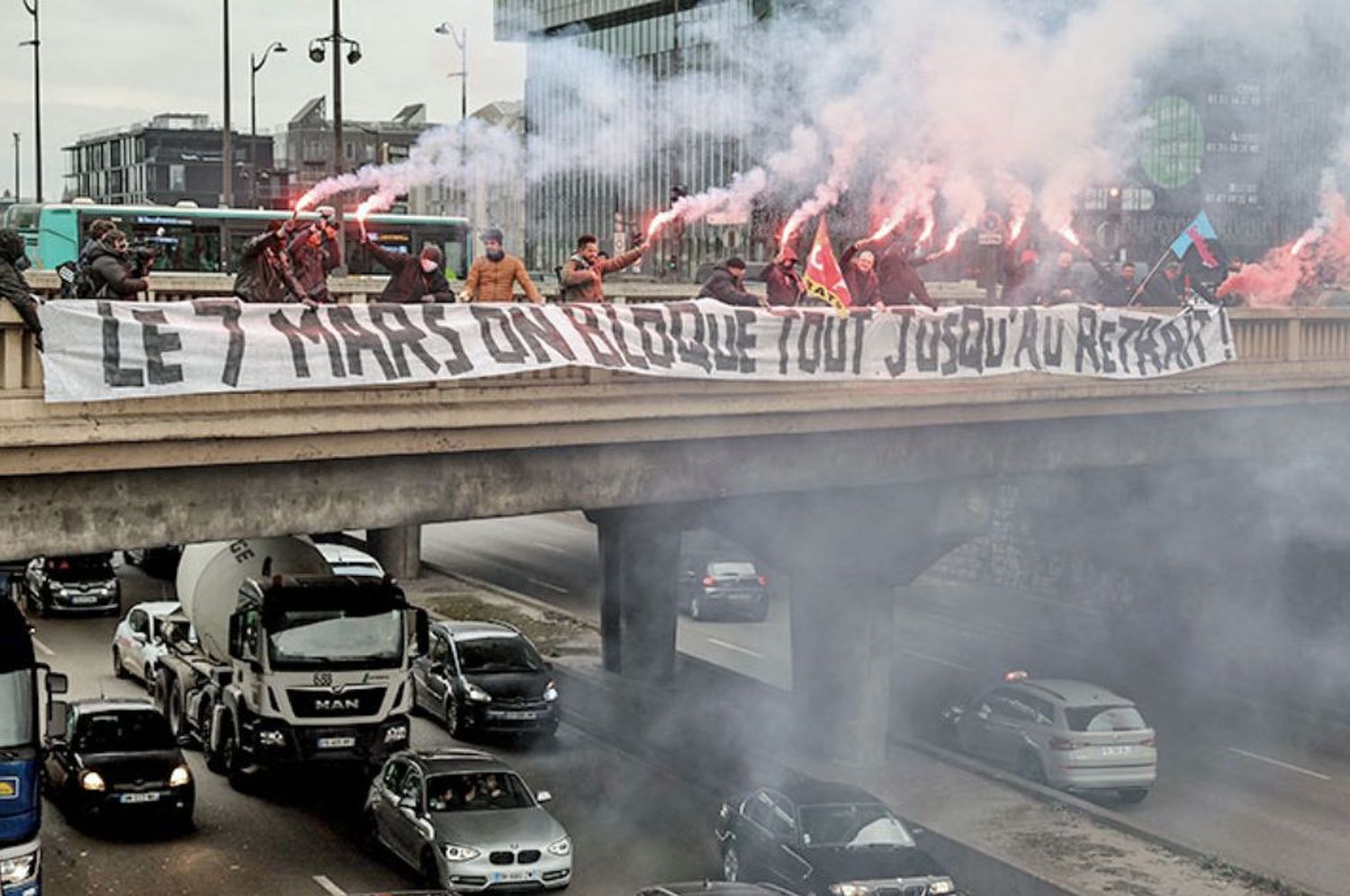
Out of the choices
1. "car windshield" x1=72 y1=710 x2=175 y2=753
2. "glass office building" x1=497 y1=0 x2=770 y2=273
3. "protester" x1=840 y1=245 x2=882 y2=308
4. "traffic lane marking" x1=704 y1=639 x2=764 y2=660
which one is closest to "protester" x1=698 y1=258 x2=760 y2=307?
"protester" x1=840 y1=245 x2=882 y2=308

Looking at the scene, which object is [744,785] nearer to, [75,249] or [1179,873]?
[1179,873]

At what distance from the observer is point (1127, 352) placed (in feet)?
77.8

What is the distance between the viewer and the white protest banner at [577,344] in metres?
14.8

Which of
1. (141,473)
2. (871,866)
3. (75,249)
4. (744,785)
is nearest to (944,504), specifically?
(744,785)

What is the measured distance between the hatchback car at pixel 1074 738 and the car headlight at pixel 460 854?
28.3 ft

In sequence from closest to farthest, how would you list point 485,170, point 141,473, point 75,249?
1. point 141,473
2. point 485,170
3. point 75,249

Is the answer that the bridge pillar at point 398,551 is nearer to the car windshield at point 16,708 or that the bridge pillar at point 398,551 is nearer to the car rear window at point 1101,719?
the car rear window at point 1101,719

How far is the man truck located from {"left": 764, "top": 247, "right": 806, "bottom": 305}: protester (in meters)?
8.73

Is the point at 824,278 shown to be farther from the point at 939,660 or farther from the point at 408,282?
the point at 939,660

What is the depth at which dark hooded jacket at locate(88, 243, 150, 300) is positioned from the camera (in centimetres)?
1588

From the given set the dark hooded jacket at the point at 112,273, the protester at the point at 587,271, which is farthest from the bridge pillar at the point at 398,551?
the dark hooded jacket at the point at 112,273

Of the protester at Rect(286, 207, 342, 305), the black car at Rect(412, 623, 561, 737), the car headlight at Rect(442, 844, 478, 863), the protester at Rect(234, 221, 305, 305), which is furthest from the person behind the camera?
the black car at Rect(412, 623, 561, 737)

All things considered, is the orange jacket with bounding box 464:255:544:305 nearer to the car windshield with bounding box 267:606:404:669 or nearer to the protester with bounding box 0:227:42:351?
the car windshield with bounding box 267:606:404:669

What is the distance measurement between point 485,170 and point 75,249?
13.2 m
